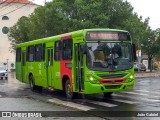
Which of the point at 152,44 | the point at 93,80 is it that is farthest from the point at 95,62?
the point at 152,44

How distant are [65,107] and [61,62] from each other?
4.15 m

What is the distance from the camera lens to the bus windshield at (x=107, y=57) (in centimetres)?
1593

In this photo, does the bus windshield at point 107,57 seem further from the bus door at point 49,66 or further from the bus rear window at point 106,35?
the bus door at point 49,66

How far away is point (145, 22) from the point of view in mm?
59406

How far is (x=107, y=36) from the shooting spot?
1655 centimetres

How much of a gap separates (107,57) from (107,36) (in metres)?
1.02

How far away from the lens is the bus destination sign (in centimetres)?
1636

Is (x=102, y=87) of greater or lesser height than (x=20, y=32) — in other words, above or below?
below

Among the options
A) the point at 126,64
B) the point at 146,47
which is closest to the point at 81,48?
the point at 126,64

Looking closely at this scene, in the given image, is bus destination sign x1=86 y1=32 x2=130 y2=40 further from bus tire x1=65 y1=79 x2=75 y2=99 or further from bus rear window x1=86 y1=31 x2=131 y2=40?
bus tire x1=65 y1=79 x2=75 y2=99

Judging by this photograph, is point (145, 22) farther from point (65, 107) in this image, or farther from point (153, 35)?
point (65, 107)

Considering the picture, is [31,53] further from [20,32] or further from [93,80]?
[20,32]

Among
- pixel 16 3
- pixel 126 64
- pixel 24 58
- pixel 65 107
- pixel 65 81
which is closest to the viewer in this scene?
pixel 65 107

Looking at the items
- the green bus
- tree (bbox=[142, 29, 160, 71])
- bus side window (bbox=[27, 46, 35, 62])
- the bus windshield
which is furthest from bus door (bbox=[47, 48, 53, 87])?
tree (bbox=[142, 29, 160, 71])
